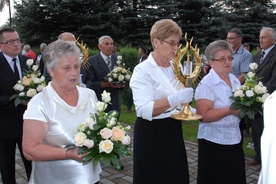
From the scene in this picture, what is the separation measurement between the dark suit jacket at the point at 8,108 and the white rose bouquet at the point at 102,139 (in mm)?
2258

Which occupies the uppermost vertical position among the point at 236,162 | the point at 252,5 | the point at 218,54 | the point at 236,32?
the point at 252,5

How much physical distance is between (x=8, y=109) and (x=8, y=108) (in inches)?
0.8

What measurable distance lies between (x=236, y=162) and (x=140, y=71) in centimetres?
145

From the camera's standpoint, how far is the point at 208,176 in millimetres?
3105

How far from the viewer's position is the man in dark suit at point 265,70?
5188 millimetres

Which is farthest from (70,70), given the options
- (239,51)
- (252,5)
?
(252,5)

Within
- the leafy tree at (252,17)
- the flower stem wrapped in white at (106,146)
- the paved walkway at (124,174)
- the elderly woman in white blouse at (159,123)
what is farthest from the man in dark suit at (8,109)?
the leafy tree at (252,17)

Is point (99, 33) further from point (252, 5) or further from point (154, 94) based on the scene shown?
point (154, 94)

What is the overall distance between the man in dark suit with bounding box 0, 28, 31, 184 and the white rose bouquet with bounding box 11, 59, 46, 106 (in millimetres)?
152

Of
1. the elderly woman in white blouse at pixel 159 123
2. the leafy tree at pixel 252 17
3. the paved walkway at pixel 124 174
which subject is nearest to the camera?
the elderly woman in white blouse at pixel 159 123

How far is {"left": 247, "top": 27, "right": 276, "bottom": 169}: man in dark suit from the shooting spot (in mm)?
5188

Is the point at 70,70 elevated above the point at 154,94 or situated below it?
above

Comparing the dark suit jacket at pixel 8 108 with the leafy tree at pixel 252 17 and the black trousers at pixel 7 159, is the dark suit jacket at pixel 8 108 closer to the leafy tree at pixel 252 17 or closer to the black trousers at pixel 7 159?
the black trousers at pixel 7 159

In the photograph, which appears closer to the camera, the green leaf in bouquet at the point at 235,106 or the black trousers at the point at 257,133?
the green leaf in bouquet at the point at 235,106
